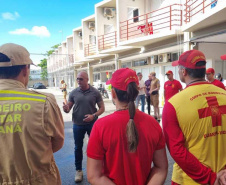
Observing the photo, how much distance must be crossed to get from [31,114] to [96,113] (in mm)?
2115

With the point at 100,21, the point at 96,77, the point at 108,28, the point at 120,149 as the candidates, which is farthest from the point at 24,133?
the point at 96,77

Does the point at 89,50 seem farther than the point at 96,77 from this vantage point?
No

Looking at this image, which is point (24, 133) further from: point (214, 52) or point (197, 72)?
point (214, 52)

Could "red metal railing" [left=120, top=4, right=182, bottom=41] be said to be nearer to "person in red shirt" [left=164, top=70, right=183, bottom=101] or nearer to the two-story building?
the two-story building

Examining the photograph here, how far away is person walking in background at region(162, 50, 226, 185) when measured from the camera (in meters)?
1.48


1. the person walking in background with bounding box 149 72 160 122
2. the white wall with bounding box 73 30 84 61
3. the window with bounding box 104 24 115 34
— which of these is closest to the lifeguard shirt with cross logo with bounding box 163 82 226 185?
the person walking in background with bounding box 149 72 160 122

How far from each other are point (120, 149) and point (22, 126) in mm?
701

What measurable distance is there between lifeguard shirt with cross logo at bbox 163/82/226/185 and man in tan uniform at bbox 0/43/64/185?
94 centimetres

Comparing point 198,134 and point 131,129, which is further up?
point 131,129

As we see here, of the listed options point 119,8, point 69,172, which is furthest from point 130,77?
point 119,8

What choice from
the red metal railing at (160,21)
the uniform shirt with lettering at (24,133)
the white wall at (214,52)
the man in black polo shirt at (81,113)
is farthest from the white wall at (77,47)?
the uniform shirt with lettering at (24,133)

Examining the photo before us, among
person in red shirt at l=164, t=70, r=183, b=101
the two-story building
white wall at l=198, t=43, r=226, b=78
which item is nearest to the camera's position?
person in red shirt at l=164, t=70, r=183, b=101

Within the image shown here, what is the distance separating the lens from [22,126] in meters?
1.32

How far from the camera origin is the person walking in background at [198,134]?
1.48 metres
